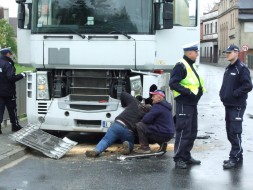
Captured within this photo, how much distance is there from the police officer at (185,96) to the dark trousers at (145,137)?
2.61 ft

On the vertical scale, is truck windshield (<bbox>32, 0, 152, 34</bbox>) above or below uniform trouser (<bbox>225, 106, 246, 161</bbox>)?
above

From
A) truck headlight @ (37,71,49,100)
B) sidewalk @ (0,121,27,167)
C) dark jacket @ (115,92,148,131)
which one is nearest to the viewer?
sidewalk @ (0,121,27,167)

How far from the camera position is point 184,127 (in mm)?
7879

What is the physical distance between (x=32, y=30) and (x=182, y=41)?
117 inches

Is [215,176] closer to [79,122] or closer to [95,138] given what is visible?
[79,122]

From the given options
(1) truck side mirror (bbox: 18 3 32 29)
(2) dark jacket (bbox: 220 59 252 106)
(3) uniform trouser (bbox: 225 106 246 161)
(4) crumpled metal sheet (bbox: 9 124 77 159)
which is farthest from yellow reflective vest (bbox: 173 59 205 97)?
(1) truck side mirror (bbox: 18 3 32 29)

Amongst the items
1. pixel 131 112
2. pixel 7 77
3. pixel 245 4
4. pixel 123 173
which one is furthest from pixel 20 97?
pixel 245 4

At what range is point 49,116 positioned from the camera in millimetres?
9719

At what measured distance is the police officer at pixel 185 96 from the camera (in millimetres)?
7734

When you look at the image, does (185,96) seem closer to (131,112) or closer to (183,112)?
(183,112)

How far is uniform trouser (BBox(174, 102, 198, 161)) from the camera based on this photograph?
786 centimetres

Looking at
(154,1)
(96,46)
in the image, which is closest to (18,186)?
(96,46)

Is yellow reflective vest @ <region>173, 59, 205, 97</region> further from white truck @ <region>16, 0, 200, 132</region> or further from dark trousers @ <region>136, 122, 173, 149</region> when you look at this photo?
white truck @ <region>16, 0, 200, 132</region>

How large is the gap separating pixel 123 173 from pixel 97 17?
3.28 meters
